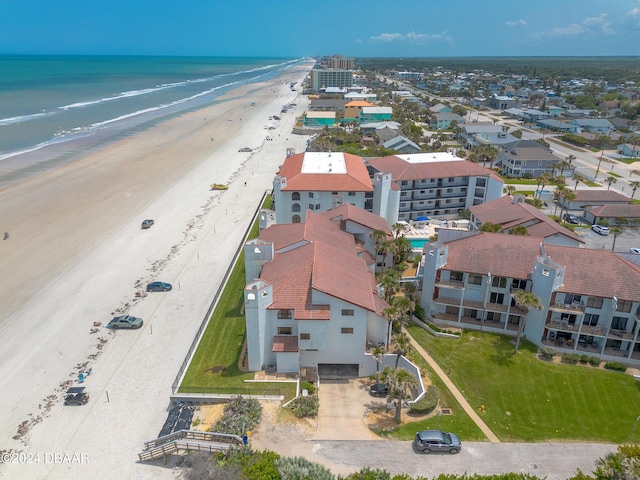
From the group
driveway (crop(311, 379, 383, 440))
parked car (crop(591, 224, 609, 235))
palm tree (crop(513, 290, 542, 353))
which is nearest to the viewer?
driveway (crop(311, 379, 383, 440))

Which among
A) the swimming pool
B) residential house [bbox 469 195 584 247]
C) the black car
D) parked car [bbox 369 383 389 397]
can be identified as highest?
residential house [bbox 469 195 584 247]

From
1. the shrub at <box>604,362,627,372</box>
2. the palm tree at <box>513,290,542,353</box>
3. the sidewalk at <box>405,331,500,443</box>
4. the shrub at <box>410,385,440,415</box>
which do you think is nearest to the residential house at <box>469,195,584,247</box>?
the palm tree at <box>513,290,542,353</box>

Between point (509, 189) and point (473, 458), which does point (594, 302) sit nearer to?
point (473, 458)

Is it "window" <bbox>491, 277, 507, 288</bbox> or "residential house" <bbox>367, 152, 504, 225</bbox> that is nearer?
"window" <bbox>491, 277, 507, 288</bbox>

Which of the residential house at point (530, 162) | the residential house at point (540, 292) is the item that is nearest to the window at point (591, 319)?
the residential house at point (540, 292)

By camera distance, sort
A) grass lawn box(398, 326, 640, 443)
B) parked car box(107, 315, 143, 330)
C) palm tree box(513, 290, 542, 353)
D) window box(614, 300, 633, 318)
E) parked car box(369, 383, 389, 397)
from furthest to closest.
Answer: parked car box(107, 315, 143, 330), window box(614, 300, 633, 318), palm tree box(513, 290, 542, 353), parked car box(369, 383, 389, 397), grass lawn box(398, 326, 640, 443)

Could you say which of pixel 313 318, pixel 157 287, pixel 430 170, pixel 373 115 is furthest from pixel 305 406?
pixel 373 115

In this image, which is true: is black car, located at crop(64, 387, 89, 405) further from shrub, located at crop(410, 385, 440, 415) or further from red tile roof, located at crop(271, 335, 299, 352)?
shrub, located at crop(410, 385, 440, 415)
